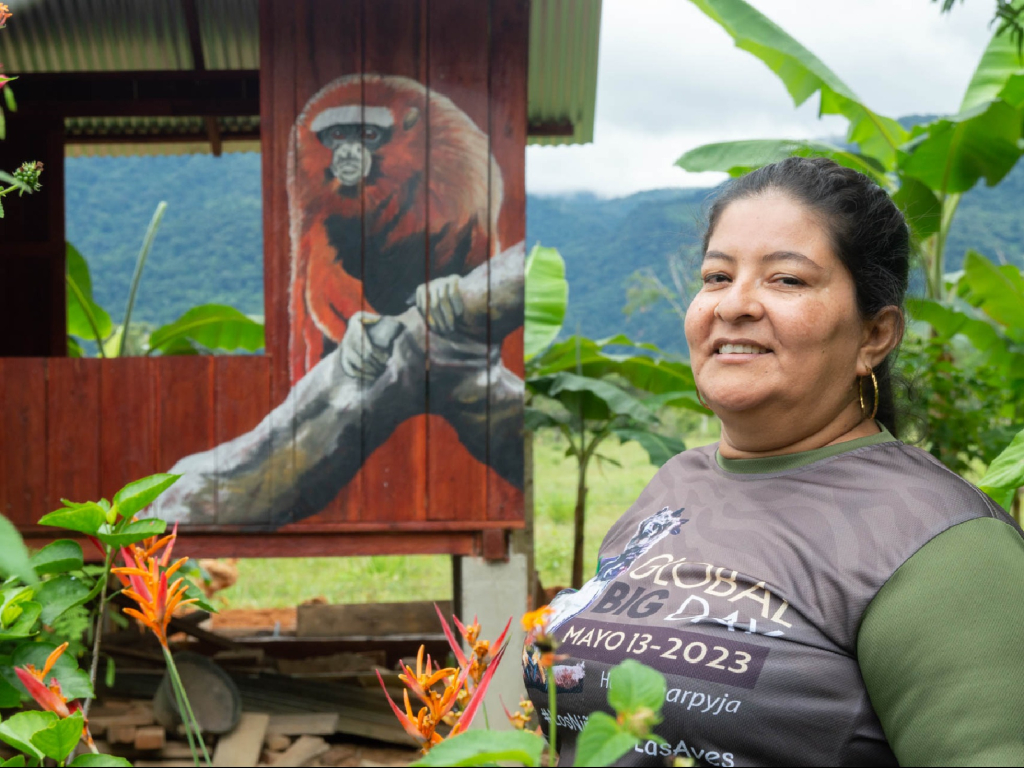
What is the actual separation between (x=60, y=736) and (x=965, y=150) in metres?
5.69

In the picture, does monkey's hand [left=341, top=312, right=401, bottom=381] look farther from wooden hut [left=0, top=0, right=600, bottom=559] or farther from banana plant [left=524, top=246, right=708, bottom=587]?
banana plant [left=524, top=246, right=708, bottom=587]

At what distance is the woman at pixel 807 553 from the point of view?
1.12 meters

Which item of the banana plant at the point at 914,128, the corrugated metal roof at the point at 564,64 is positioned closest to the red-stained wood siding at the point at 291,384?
the corrugated metal roof at the point at 564,64

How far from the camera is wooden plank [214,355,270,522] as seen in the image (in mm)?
4500

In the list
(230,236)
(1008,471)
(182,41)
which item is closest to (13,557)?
(1008,471)

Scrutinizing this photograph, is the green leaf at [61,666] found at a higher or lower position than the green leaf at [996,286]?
lower

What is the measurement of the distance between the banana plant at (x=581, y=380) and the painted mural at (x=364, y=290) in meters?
1.50

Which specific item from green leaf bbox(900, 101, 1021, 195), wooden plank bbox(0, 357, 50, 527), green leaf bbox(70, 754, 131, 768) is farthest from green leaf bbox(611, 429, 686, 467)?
green leaf bbox(70, 754, 131, 768)

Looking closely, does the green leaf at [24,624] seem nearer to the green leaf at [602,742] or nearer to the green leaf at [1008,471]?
the green leaf at [602,742]

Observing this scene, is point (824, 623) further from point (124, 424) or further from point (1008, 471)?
point (124, 424)

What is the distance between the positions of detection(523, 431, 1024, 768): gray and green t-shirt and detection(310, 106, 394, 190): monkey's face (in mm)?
3372

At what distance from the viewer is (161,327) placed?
6930 mm

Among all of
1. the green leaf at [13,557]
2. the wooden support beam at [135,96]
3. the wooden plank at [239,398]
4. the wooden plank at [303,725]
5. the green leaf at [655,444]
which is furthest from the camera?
the wooden support beam at [135,96]

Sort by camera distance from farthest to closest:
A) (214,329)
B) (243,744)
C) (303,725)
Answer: (214,329)
(303,725)
(243,744)
